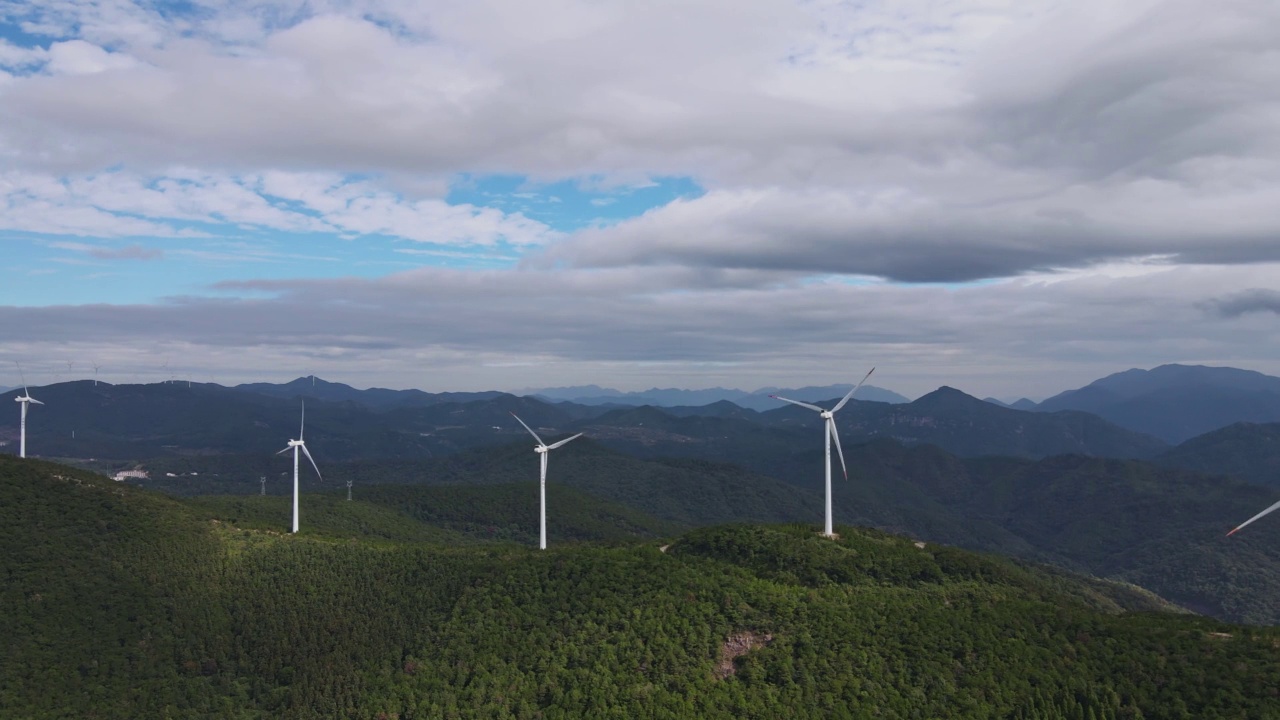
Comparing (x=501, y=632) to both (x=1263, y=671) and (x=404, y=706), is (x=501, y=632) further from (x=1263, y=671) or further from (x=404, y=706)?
(x=1263, y=671)

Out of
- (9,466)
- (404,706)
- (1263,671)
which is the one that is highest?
(9,466)

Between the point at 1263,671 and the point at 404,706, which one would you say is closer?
the point at 1263,671

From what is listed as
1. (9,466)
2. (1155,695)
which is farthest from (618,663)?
(9,466)

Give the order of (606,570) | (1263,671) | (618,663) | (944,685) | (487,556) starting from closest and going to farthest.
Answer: (1263,671)
(944,685)
(618,663)
(606,570)
(487,556)

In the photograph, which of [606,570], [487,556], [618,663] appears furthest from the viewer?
[487,556]

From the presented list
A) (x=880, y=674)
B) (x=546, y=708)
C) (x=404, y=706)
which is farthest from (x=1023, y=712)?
(x=404, y=706)

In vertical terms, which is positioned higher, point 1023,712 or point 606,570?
point 606,570

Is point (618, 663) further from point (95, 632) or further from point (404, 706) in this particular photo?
point (95, 632)
